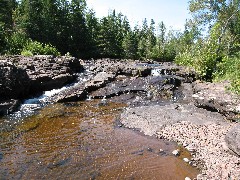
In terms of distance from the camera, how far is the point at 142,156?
11500 millimetres

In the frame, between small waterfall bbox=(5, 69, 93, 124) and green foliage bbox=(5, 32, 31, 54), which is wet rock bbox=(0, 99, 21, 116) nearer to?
small waterfall bbox=(5, 69, 93, 124)

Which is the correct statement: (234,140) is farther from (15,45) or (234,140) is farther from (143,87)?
(15,45)

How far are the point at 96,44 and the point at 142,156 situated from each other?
62772 mm

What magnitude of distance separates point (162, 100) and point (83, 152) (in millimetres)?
11261

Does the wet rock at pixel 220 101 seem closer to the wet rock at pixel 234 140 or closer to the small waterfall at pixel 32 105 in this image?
the wet rock at pixel 234 140

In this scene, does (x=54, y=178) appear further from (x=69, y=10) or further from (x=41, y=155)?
(x=69, y=10)

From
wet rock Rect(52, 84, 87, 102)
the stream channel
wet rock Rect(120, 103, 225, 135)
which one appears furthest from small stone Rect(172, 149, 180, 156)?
wet rock Rect(52, 84, 87, 102)

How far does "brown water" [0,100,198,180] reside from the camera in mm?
10016

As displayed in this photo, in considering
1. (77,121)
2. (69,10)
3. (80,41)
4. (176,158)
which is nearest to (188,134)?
(176,158)

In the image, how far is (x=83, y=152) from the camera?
11781 millimetres

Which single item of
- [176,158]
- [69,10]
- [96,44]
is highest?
[69,10]

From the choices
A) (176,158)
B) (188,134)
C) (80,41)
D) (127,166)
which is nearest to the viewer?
(127,166)

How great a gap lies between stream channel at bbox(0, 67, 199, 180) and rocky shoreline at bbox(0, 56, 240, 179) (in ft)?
3.22

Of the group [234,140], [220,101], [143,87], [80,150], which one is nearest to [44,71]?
[143,87]
